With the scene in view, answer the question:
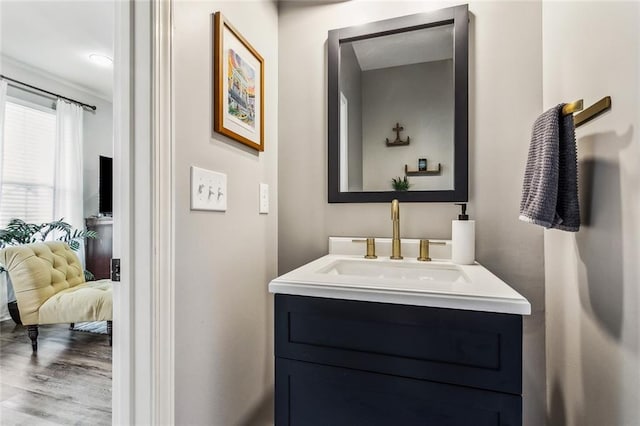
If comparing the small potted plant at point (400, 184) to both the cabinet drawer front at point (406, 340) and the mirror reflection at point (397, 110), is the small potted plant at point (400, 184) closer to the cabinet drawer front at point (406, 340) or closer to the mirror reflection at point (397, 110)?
the mirror reflection at point (397, 110)

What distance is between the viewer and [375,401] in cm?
81

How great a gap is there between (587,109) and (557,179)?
8.9 inches

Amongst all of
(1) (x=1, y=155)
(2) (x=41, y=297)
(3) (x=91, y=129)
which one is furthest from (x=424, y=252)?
(3) (x=91, y=129)

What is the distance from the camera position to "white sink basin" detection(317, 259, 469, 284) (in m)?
1.17

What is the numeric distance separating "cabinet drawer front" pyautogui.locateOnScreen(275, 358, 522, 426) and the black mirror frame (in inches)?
30.3

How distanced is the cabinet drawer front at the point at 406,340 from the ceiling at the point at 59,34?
2107 millimetres

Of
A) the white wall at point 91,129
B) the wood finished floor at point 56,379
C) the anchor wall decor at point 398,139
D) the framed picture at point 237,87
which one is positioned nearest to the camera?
the framed picture at point 237,87

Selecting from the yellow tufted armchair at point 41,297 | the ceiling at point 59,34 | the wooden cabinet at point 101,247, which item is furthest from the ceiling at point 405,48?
the wooden cabinet at point 101,247

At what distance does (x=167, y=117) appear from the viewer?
83 cm

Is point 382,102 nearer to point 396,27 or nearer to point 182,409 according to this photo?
point 396,27

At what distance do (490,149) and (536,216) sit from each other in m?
0.45

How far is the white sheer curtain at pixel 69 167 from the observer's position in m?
3.30

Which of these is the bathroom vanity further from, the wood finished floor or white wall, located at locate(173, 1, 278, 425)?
the wood finished floor

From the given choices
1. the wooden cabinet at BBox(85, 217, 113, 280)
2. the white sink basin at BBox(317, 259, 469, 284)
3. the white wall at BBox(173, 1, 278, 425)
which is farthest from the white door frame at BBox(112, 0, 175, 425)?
the wooden cabinet at BBox(85, 217, 113, 280)
